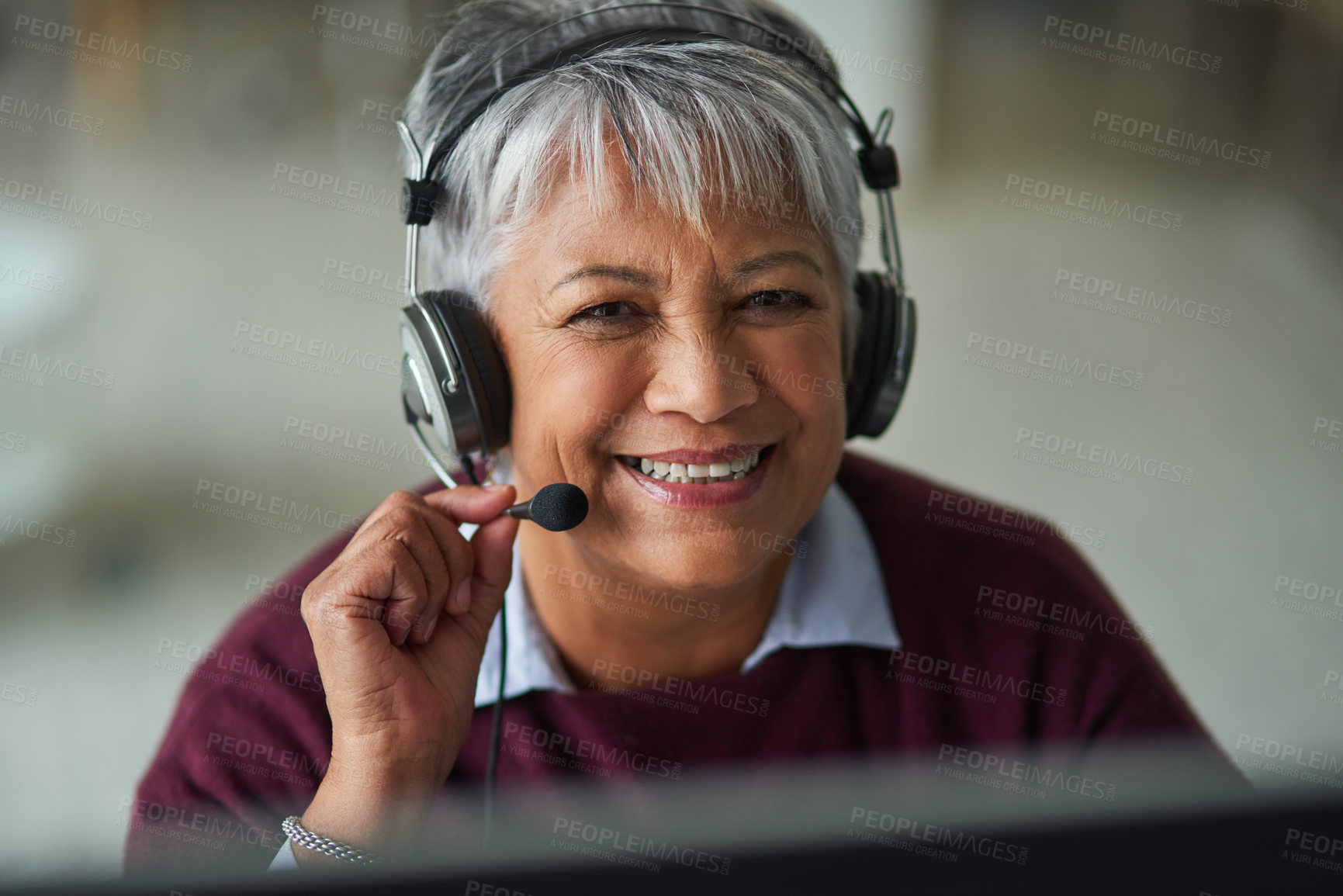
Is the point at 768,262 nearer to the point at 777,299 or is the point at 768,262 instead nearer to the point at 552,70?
the point at 777,299

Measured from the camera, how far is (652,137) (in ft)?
3.24

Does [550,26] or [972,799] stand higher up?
[550,26]

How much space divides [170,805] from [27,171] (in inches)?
132

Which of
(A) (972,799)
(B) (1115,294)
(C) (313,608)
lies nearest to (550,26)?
(C) (313,608)

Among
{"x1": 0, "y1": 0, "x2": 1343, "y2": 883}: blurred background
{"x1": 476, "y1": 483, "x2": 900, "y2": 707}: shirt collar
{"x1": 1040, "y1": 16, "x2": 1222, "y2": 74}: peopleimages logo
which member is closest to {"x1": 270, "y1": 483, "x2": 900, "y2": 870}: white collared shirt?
{"x1": 476, "y1": 483, "x2": 900, "y2": 707}: shirt collar

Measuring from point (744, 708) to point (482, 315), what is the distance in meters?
0.53

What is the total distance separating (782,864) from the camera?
319 mm

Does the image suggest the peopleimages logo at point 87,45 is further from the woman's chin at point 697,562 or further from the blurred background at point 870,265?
the woman's chin at point 697,562

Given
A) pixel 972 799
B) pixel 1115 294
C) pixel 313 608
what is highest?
pixel 972 799

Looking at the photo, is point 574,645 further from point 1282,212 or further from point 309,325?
point 1282,212

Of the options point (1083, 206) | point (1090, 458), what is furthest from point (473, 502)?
point (1083, 206)

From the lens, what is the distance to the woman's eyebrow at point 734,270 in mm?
998

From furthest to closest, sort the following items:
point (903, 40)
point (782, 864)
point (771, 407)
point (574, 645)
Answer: point (903, 40) < point (574, 645) < point (771, 407) < point (782, 864)

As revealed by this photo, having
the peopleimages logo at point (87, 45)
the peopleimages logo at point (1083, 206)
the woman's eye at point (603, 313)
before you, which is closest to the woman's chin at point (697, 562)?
the woman's eye at point (603, 313)
